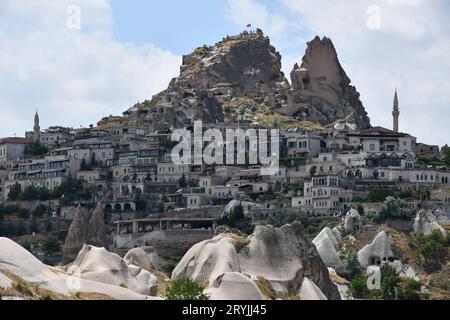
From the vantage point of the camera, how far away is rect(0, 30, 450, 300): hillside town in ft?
356

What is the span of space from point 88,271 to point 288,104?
85068 mm

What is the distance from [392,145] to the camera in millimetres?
137250

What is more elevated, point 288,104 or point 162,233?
point 288,104

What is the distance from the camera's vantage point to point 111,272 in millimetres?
68875

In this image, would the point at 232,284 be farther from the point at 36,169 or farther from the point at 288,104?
the point at 288,104

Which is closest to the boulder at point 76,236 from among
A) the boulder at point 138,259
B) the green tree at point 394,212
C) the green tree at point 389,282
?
the green tree at point 394,212

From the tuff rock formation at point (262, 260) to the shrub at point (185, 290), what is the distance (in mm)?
2137

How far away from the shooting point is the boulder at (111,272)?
222ft

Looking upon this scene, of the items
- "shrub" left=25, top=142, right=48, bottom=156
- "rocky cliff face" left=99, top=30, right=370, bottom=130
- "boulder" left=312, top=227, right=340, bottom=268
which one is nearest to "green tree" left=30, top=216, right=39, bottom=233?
"shrub" left=25, top=142, right=48, bottom=156

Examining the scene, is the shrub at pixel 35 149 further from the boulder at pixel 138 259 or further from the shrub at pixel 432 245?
the boulder at pixel 138 259

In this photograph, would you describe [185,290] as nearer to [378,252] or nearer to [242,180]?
[378,252]

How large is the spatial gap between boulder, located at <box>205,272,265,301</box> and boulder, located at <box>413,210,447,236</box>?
4719 centimetres

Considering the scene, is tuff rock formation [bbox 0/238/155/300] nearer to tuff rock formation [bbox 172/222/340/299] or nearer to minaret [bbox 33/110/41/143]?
tuff rock formation [bbox 172/222/340/299]
